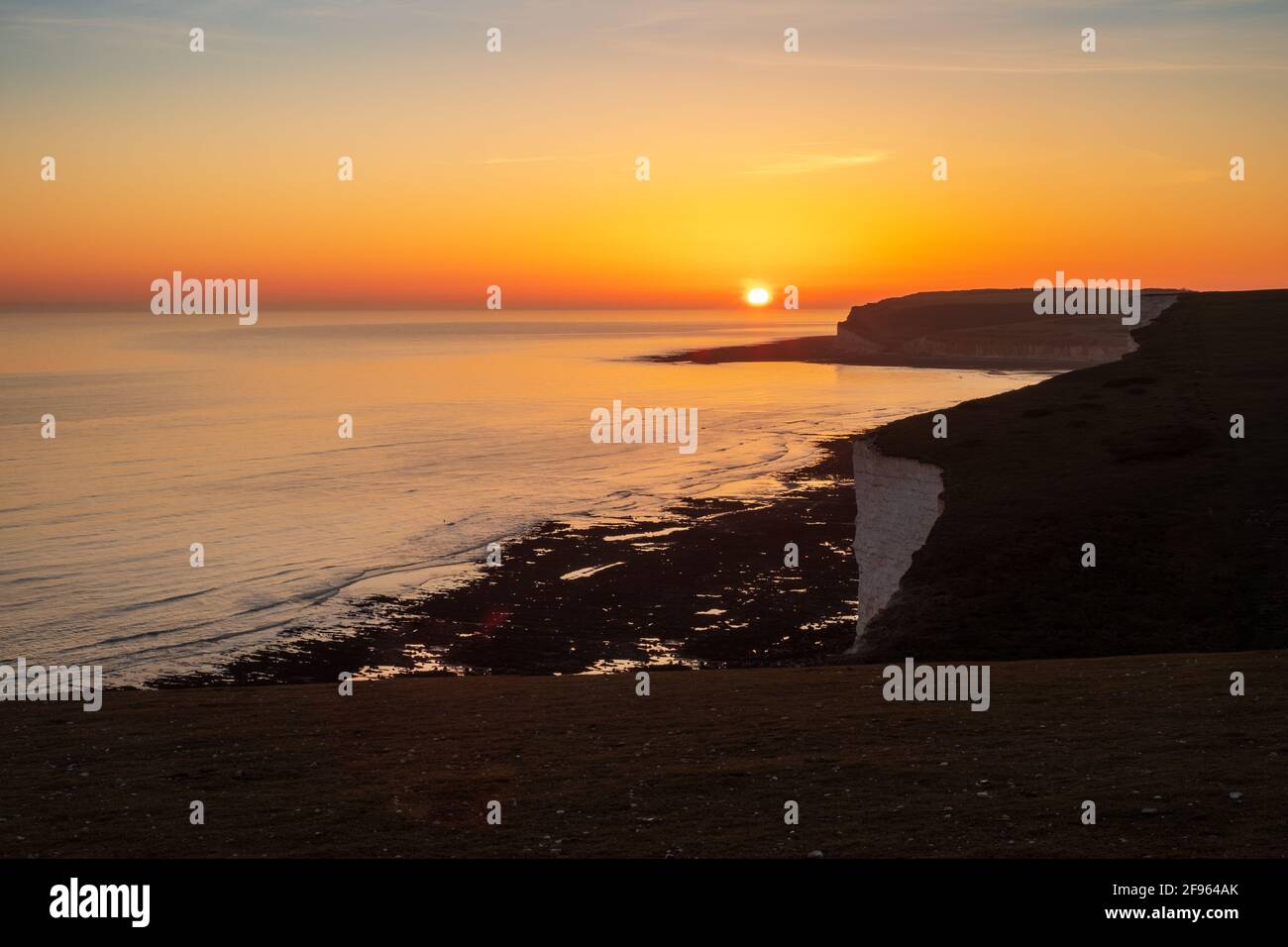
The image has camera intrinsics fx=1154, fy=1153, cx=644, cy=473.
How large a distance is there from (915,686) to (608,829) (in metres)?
13.2

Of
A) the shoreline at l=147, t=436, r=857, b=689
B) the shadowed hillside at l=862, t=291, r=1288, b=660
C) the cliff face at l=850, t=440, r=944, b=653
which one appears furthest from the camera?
the cliff face at l=850, t=440, r=944, b=653

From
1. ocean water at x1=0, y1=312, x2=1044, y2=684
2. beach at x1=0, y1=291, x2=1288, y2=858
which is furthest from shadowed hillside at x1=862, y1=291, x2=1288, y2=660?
ocean water at x1=0, y1=312, x2=1044, y2=684

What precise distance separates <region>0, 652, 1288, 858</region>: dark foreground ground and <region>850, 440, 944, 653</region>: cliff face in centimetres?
2007

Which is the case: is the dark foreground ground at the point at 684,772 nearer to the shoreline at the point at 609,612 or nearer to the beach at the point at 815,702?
the beach at the point at 815,702

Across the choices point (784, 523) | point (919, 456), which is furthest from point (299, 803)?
point (784, 523)

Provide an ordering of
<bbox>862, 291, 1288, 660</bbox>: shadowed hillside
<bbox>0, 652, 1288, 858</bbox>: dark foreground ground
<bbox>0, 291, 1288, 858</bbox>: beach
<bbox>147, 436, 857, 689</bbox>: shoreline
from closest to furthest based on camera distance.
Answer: <bbox>0, 652, 1288, 858</bbox>: dark foreground ground, <bbox>0, 291, 1288, 858</bbox>: beach, <bbox>862, 291, 1288, 660</bbox>: shadowed hillside, <bbox>147, 436, 857, 689</bbox>: shoreline

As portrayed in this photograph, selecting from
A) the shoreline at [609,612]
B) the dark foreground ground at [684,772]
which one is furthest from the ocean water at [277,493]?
the dark foreground ground at [684,772]

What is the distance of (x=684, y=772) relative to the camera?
1997cm

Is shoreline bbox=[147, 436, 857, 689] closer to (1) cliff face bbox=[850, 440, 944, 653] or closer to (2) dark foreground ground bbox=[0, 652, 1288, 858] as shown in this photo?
(1) cliff face bbox=[850, 440, 944, 653]

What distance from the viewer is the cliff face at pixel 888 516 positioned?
4962cm

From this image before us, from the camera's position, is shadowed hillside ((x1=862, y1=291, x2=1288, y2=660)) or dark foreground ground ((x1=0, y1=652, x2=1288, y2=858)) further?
shadowed hillside ((x1=862, y1=291, x2=1288, y2=660))

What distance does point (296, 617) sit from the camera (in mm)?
50344

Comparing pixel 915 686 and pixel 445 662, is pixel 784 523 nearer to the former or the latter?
pixel 445 662

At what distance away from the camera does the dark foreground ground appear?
637 inches
